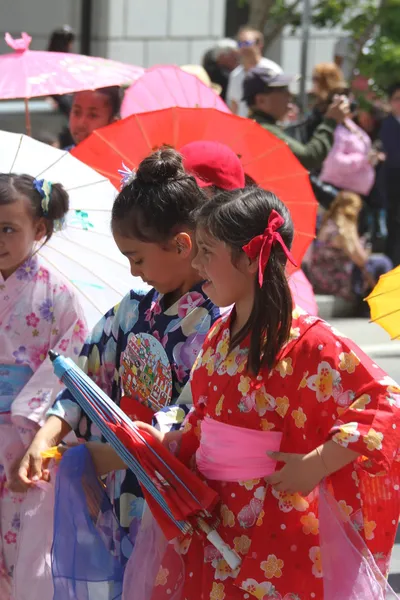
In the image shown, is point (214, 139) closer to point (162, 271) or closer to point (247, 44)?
point (162, 271)

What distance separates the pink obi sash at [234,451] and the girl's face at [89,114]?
299cm

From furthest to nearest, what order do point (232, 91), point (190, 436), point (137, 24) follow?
1. point (137, 24)
2. point (232, 91)
3. point (190, 436)

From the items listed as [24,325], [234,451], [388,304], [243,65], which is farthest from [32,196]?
[243,65]

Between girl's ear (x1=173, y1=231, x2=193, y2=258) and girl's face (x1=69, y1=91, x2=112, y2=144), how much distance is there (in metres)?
2.56

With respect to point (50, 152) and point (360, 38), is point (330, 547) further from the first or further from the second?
point (360, 38)

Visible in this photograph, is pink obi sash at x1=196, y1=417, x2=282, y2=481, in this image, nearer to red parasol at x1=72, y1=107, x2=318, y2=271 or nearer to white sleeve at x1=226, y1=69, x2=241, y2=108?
red parasol at x1=72, y1=107, x2=318, y2=271

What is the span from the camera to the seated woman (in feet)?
30.6

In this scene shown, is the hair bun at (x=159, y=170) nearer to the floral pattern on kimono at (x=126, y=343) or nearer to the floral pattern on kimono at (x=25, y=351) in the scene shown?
the floral pattern on kimono at (x=126, y=343)

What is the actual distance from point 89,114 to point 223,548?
3.25 meters

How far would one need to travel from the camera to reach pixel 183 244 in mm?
3016

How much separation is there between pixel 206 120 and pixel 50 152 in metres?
0.62

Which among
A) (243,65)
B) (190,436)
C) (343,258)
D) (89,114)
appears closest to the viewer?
(190,436)

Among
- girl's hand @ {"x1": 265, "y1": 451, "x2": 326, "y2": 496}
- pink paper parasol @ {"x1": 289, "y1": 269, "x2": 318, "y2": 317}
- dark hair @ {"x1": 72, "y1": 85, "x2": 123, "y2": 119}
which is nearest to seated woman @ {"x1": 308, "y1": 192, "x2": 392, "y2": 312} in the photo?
dark hair @ {"x1": 72, "y1": 85, "x2": 123, "y2": 119}

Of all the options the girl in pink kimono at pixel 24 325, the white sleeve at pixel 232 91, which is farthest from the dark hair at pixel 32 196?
the white sleeve at pixel 232 91
